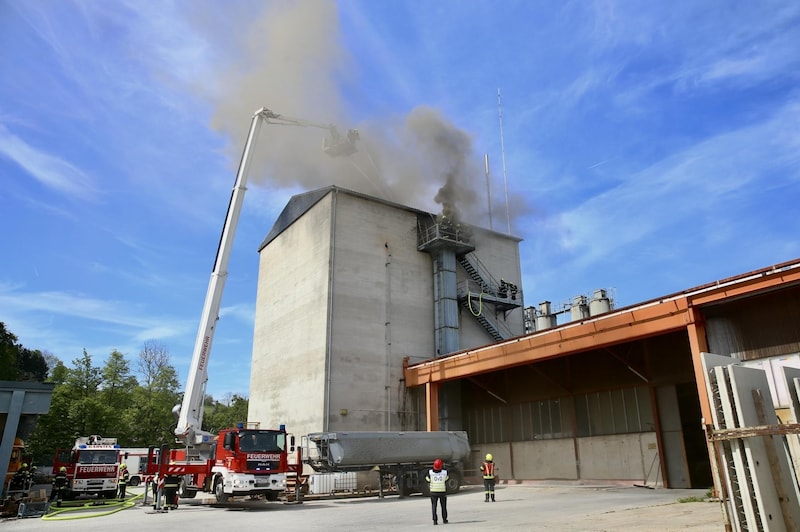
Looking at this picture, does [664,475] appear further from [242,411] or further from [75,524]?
[242,411]

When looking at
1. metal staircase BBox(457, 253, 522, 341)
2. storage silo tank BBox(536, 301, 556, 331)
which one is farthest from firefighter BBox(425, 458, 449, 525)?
storage silo tank BBox(536, 301, 556, 331)

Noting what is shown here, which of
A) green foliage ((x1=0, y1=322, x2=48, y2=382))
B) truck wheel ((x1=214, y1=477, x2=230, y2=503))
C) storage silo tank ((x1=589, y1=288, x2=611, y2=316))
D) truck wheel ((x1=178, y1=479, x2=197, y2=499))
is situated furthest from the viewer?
green foliage ((x1=0, y1=322, x2=48, y2=382))

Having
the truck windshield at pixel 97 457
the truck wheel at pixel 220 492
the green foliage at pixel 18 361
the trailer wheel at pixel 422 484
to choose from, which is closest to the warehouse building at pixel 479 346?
the trailer wheel at pixel 422 484

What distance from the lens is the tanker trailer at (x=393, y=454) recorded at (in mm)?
21641

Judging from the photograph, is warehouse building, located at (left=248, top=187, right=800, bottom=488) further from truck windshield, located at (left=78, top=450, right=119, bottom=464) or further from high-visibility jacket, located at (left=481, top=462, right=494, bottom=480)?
truck windshield, located at (left=78, top=450, right=119, bottom=464)

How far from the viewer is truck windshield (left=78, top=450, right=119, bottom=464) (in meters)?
24.4

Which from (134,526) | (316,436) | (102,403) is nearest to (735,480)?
(134,526)

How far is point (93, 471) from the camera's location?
79.8ft

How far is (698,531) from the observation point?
9766 mm

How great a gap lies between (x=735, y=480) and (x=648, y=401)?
19240mm

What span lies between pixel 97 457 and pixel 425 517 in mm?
Answer: 17046

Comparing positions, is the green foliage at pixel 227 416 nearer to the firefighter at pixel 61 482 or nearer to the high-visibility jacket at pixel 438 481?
the firefighter at pixel 61 482

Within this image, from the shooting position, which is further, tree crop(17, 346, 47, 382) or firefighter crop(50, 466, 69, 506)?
tree crop(17, 346, 47, 382)

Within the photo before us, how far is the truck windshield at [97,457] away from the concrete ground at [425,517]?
486 centimetres
